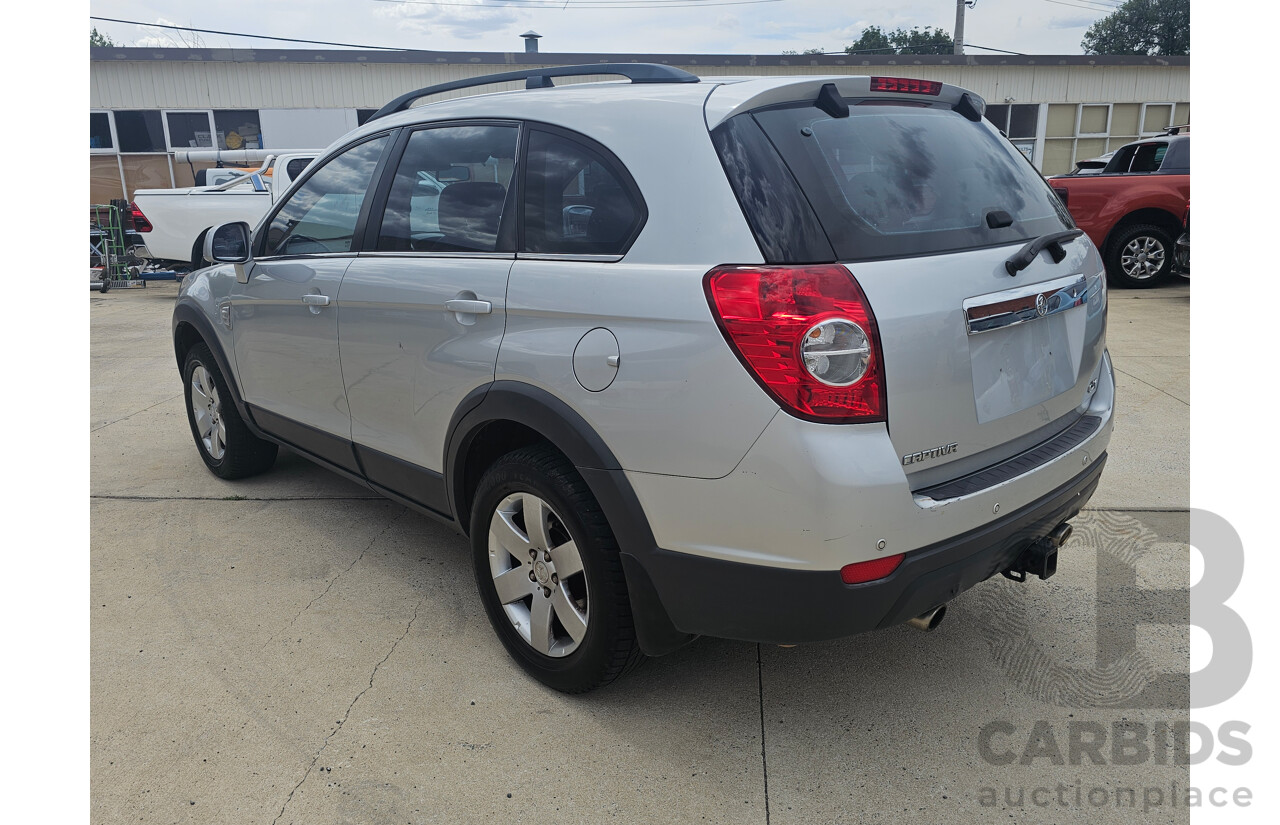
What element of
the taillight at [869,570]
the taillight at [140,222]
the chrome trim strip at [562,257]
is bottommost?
the taillight at [869,570]

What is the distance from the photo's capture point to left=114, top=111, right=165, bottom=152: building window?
21.0 meters

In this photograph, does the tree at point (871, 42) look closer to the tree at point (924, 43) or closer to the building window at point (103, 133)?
the tree at point (924, 43)

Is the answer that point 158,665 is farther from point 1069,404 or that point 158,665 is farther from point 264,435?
point 1069,404

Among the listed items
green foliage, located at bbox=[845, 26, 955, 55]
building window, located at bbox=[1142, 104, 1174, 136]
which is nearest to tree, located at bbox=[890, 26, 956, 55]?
green foliage, located at bbox=[845, 26, 955, 55]

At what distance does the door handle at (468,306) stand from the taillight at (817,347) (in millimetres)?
938

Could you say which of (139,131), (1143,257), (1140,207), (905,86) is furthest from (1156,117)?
(905,86)

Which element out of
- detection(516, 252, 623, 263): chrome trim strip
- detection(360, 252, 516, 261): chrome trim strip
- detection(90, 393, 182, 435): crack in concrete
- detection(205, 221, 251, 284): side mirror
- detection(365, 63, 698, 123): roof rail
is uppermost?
detection(365, 63, 698, 123): roof rail

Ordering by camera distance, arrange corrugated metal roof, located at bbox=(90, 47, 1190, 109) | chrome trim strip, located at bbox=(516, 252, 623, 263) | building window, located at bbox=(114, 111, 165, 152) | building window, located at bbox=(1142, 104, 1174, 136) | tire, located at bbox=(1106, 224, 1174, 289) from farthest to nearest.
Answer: building window, located at bbox=(1142, 104, 1174, 136) < building window, located at bbox=(114, 111, 165, 152) < corrugated metal roof, located at bbox=(90, 47, 1190, 109) < tire, located at bbox=(1106, 224, 1174, 289) < chrome trim strip, located at bbox=(516, 252, 623, 263)

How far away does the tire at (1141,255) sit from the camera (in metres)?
10.9

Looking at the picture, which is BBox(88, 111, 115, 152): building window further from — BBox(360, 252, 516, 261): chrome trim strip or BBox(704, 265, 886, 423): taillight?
BBox(704, 265, 886, 423): taillight

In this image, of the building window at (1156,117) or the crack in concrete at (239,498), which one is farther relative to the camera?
the building window at (1156,117)

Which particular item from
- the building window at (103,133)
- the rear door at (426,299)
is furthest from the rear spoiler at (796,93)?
the building window at (103,133)

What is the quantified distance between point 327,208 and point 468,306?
4.16 ft

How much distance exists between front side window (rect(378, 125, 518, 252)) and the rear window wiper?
4.87ft
